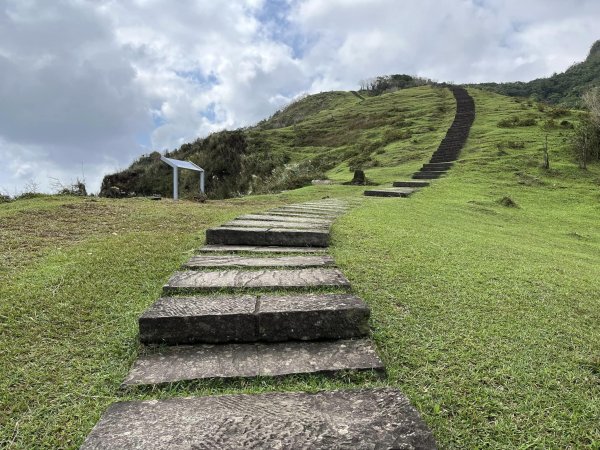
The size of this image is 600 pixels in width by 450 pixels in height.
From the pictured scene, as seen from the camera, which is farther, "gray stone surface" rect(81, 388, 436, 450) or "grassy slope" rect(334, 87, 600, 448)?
"grassy slope" rect(334, 87, 600, 448)

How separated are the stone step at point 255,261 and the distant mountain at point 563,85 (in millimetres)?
52548

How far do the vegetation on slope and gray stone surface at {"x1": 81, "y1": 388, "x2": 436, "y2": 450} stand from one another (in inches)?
738

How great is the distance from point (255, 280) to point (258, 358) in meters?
0.79

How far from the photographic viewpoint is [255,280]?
9.44 ft

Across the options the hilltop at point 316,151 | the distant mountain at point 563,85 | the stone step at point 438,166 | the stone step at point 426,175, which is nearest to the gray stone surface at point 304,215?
the hilltop at point 316,151

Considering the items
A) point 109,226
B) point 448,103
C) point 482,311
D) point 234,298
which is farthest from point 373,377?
point 448,103

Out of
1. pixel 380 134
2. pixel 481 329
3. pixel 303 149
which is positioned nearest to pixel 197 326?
pixel 481 329

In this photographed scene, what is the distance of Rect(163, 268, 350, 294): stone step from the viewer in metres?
2.77

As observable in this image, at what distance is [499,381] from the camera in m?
2.06

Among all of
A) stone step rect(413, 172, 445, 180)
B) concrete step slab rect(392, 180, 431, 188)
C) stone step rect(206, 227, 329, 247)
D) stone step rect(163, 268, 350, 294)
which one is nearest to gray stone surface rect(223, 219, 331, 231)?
stone step rect(206, 227, 329, 247)

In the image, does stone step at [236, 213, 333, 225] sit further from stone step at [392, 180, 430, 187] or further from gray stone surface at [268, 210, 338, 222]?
stone step at [392, 180, 430, 187]

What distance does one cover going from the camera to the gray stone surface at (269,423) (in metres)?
1.50

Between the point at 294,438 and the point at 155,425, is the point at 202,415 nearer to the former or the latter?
the point at 155,425

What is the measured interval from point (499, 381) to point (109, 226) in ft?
15.5
